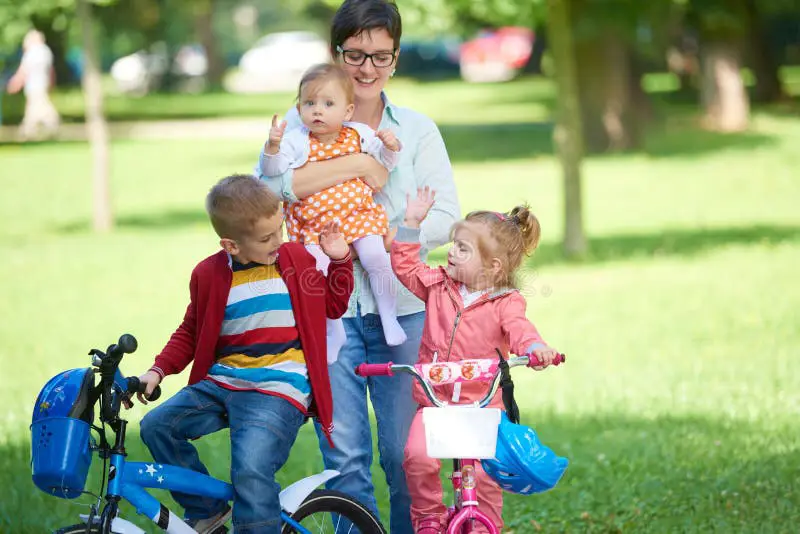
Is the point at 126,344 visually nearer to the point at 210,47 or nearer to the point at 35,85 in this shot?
the point at 35,85

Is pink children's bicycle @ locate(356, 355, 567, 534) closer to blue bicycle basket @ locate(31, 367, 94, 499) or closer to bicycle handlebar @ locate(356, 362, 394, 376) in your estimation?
bicycle handlebar @ locate(356, 362, 394, 376)

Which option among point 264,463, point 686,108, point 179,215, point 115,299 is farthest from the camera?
point 686,108

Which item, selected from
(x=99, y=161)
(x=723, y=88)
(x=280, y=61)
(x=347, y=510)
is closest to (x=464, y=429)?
(x=347, y=510)

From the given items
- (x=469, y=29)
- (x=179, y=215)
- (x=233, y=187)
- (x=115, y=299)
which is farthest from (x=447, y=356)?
(x=469, y=29)

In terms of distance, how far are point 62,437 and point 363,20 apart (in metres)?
1.92

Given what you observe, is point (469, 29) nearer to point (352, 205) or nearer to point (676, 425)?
point (676, 425)

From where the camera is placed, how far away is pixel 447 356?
16.0 ft

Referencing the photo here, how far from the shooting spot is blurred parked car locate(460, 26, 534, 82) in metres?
66.2

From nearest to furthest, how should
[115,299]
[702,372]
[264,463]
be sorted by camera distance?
[264,463], [702,372], [115,299]

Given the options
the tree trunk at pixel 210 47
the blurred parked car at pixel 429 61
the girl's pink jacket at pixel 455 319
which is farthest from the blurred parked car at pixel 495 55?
the girl's pink jacket at pixel 455 319

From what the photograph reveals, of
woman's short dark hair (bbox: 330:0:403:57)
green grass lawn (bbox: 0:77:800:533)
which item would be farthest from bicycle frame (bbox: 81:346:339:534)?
woman's short dark hair (bbox: 330:0:403:57)

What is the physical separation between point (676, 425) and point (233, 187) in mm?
5148

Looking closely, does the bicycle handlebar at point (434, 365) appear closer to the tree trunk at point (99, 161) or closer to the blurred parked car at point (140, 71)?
the tree trunk at point (99, 161)

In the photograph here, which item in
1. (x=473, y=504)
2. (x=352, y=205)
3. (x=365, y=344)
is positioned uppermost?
(x=352, y=205)
